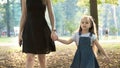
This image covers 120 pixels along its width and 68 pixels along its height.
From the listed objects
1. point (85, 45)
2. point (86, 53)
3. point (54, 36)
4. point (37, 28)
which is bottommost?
point (86, 53)

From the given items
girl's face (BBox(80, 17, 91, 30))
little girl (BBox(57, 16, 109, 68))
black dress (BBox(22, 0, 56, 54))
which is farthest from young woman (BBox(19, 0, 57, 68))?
girl's face (BBox(80, 17, 91, 30))

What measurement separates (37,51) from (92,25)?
1022mm

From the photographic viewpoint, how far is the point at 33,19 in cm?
638

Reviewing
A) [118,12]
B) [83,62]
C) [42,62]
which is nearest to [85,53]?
[83,62]

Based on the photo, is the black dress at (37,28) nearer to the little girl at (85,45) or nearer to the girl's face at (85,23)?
the little girl at (85,45)

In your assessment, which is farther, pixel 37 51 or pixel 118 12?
pixel 118 12

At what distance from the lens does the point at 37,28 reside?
6.39 m

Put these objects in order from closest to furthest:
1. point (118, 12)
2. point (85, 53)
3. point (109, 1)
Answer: point (85, 53), point (109, 1), point (118, 12)

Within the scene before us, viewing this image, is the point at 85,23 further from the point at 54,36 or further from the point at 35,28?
the point at 35,28

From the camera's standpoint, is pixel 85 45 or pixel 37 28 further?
pixel 37 28

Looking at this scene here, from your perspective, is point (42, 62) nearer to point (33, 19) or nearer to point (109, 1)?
point (33, 19)

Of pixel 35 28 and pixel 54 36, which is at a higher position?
pixel 35 28

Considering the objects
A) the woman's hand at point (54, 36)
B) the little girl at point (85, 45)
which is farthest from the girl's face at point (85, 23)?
the woman's hand at point (54, 36)

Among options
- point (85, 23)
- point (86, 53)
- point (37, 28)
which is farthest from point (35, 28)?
point (86, 53)
